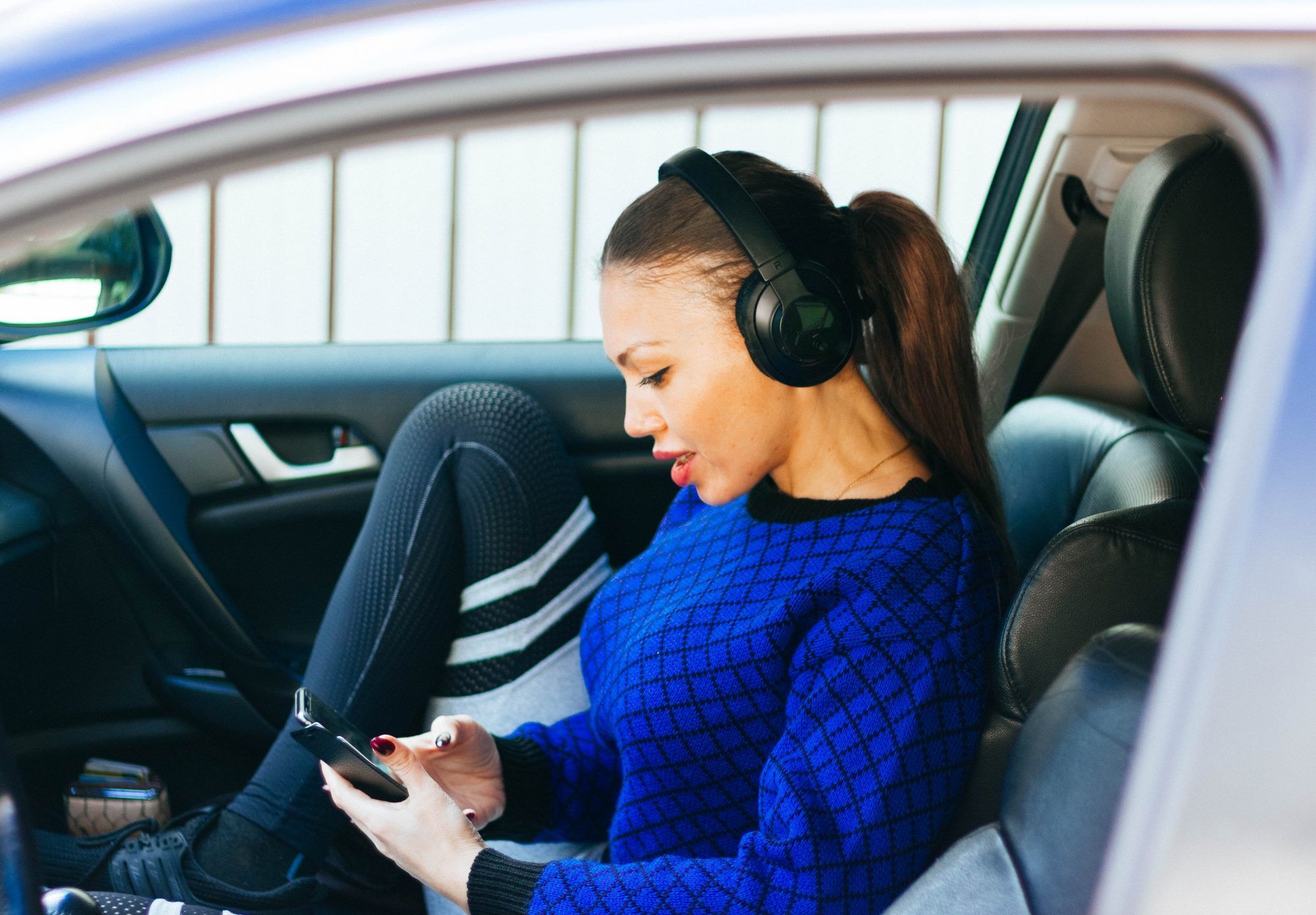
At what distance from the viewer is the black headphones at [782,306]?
106 centimetres

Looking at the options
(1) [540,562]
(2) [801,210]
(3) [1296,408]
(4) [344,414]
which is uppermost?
(2) [801,210]

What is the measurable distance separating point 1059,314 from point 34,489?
152 centimetres

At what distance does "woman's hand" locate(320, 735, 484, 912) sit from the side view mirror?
0.69 metres

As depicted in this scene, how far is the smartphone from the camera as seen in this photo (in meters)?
1.06

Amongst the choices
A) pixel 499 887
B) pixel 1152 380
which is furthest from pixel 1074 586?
pixel 499 887

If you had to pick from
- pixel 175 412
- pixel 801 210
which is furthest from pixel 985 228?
pixel 175 412

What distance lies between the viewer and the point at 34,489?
1777mm

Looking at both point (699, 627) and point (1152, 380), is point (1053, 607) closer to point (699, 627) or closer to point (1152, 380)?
point (1152, 380)

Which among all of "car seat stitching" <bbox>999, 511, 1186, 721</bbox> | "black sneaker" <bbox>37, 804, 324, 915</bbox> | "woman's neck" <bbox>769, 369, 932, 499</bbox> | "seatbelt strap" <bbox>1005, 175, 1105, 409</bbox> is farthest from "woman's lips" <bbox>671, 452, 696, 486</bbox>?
"seatbelt strap" <bbox>1005, 175, 1105, 409</bbox>

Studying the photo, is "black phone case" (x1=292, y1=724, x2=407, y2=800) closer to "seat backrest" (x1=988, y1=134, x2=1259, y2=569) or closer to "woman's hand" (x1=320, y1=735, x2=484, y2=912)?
"woman's hand" (x1=320, y1=735, x2=484, y2=912)

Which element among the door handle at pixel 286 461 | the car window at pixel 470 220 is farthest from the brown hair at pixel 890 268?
the car window at pixel 470 220

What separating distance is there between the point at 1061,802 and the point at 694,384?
0.52m

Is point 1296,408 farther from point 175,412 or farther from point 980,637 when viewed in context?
point 175,412

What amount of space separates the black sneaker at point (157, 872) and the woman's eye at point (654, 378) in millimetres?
681
